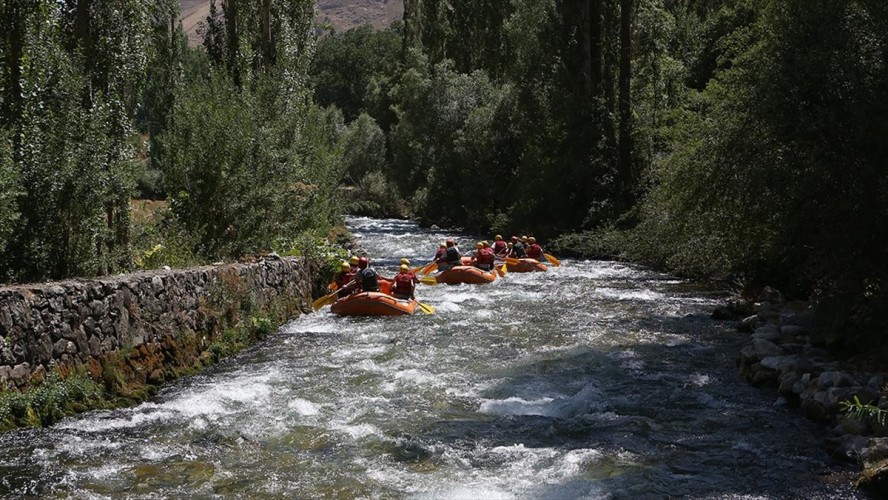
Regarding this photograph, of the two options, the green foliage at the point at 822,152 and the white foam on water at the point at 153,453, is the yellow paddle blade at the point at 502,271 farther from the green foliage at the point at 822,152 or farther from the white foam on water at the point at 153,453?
the white foam on water at the point at 153,453

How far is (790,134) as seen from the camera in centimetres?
1028

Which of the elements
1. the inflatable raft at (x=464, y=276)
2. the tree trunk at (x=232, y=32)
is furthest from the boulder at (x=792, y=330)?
the tree trunk at (x=232, y=32)

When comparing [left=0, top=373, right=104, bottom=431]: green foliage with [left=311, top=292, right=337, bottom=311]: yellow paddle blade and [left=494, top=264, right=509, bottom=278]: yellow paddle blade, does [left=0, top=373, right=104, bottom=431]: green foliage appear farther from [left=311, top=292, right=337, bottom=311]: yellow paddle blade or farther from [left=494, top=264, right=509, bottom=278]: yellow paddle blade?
[left=494, top=264, right=509, bottom=278]: yellow paddle blade

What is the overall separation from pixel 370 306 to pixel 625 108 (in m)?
15.9

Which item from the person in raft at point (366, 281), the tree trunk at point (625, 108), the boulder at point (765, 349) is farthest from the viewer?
the tree trunk at point (625, 108)

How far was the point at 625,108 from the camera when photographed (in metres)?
27.9

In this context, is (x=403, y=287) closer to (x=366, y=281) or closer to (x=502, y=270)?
(x=366, y=281)

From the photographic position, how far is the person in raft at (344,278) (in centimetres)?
1606

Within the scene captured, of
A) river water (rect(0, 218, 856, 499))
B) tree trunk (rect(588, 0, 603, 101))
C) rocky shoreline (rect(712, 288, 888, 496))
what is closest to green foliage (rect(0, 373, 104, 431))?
river water (rect(0, 218, 856, 499))

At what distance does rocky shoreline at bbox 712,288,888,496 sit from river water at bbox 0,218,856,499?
0.69ft

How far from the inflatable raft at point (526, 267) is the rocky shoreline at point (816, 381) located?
9384mm

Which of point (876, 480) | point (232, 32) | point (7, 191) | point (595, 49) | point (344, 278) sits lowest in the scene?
point (876, 480)

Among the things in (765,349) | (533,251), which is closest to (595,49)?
(533,251)

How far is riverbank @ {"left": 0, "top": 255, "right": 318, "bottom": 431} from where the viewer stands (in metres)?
7.43
